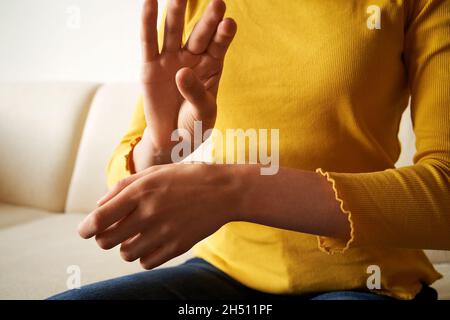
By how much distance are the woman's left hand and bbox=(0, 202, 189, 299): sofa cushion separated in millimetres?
502

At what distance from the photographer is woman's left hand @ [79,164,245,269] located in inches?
15.9

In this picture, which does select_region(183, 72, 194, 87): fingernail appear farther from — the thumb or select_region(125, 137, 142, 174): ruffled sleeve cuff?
select_region(125, 137, 142, 174): ruffled sleeve cuff

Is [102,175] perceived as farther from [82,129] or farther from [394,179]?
[394,179]

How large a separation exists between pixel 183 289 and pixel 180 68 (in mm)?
269

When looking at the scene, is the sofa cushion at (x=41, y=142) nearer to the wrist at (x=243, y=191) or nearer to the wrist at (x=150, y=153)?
the wrist at (x=150, y=153)

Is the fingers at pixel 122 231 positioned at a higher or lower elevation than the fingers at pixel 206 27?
lower

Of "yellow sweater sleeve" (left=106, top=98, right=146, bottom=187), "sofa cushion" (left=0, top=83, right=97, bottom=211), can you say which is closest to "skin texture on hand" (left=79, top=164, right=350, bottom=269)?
"yellow sweater sleeve" (left=106, top=98, right=146, bottom=187)

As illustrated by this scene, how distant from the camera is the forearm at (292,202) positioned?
441mm

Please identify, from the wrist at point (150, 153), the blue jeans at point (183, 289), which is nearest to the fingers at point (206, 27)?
the wrist at point (150, 153)

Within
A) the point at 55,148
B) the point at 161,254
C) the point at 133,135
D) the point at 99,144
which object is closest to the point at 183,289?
the point at 161,254

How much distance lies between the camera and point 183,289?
560 millimetres

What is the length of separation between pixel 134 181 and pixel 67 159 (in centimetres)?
113

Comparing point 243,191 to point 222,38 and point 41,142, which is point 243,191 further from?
point 41,142
